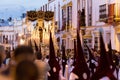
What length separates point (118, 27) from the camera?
112 ft

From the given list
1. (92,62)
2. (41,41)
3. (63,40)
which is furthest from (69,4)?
(92,62)

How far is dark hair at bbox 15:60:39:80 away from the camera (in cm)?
413

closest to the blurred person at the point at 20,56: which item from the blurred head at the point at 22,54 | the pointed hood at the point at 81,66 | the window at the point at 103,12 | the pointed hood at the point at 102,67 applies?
the blurred head at the point at 22,54

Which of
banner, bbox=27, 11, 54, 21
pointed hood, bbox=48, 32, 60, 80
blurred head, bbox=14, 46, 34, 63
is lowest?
pointed hood, bbox=48, 32, 60, 80

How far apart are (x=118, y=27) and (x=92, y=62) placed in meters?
19.5

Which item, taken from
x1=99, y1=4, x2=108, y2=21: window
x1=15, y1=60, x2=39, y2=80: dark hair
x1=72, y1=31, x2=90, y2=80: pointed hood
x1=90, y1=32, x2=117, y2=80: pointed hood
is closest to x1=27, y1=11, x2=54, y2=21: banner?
x1=99, y1=4, x2=108, y2=21: window

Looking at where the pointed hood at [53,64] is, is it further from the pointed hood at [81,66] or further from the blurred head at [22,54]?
the blurred head at [22,54]

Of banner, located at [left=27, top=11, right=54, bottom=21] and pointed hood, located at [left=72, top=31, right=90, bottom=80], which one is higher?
banner, located at [left=27, top=11, right=54, bottom=21]

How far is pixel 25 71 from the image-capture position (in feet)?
13.6

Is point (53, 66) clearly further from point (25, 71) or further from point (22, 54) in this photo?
point (25, 71)

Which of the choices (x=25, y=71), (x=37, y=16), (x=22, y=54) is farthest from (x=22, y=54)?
(x=37, y=16)

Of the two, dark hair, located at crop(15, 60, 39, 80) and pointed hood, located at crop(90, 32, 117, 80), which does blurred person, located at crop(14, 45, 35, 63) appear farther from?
pointed hood, located at crop(90, 32, 117, 80)

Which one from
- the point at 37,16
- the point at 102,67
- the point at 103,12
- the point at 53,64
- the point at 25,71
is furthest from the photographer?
the point at 37,16

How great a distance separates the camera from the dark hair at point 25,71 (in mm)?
4133
